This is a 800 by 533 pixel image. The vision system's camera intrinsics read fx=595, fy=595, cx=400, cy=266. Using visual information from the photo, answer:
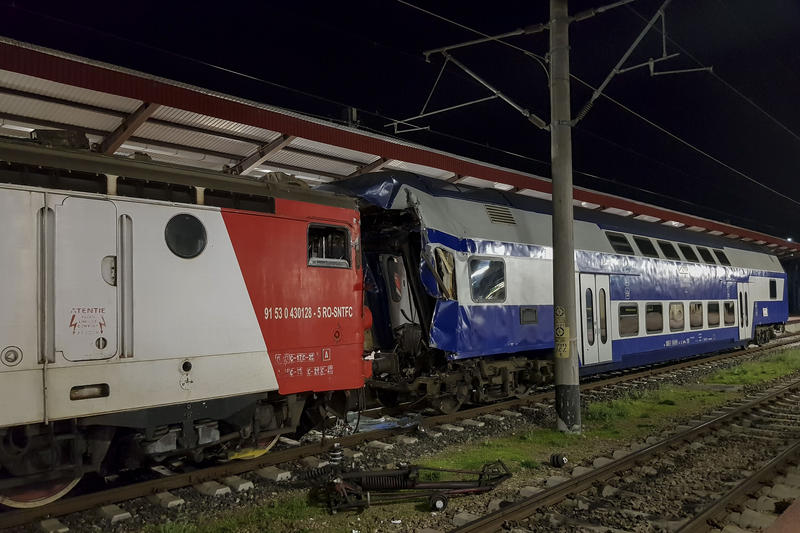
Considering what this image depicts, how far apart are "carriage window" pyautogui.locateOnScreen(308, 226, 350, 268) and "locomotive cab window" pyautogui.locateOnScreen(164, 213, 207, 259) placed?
1453 millimetres

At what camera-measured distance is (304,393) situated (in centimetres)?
719

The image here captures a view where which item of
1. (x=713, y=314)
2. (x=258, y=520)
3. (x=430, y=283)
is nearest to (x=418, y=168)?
(x=430, y=283)

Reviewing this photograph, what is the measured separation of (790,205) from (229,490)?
62.5 meters

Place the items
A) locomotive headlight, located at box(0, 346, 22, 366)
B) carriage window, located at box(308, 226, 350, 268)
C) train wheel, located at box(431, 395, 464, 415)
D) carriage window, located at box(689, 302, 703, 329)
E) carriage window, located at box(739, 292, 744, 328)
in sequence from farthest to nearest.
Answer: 1. carriage window, located at box(739, 292, 744, 328)
2. carriage window, located at box(689, 302, 703, 329)
3. train wheel, located at box(431, 395, 464, 415)
4. carriage window, located at box(308, 226, 350, 268)
5. locomotive headlight, located at box(0, 346, 22, 366)

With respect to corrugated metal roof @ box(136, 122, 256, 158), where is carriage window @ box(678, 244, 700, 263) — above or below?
below

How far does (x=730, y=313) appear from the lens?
18.9 meters

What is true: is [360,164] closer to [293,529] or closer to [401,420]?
[401,420]

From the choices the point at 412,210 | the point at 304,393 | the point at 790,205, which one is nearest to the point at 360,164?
the point at 412,210

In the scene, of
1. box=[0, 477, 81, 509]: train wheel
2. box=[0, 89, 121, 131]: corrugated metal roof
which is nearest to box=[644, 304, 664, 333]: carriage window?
box=[0, 89, 121, 131]: corrugated metal roof

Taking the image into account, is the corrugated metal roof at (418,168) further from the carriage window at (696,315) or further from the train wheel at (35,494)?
the train wheel at (35,494)

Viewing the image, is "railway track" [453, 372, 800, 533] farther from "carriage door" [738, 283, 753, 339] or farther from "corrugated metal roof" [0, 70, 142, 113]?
"carriage door" [738, 283, 753, 339]

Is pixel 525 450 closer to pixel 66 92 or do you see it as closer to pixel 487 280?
pixel 487 280

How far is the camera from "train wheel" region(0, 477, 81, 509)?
207 inches

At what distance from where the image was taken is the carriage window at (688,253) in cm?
1661
